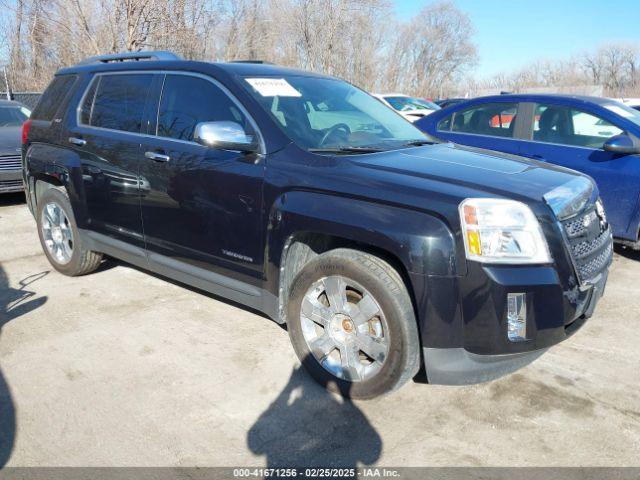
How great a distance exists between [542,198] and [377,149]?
1.08m

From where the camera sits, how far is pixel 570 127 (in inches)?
225

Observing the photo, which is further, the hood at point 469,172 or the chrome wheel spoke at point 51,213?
the chrome wheel spoke at point 51,213

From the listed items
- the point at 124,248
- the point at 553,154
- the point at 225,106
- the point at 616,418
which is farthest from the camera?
the point at 553,154

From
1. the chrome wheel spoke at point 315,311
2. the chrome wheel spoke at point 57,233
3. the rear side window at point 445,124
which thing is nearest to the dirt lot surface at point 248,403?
the chrome wheel spoke at point 315,311

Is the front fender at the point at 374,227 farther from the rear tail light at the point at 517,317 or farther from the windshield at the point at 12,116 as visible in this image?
the windshield at the point at 12,116

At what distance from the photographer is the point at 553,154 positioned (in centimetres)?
565

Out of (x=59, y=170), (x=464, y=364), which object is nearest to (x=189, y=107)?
(x=59, y=170)

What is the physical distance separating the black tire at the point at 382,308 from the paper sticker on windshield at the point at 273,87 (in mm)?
1232

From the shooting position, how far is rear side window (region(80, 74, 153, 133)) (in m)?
4.19

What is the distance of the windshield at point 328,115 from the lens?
A: 3.48 meters

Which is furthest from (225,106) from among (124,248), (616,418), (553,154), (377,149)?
(553,154)

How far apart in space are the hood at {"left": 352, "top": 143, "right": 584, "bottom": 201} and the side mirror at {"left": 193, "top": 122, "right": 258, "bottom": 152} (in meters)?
0.69

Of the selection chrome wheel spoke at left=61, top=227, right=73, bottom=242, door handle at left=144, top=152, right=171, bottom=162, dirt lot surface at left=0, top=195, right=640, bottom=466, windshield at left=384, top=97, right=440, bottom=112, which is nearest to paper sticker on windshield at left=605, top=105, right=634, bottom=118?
dirt lot surface at left=0, top=195, right=640, bottom=466

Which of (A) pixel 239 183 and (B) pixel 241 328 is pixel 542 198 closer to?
(A) pixel 239 183
